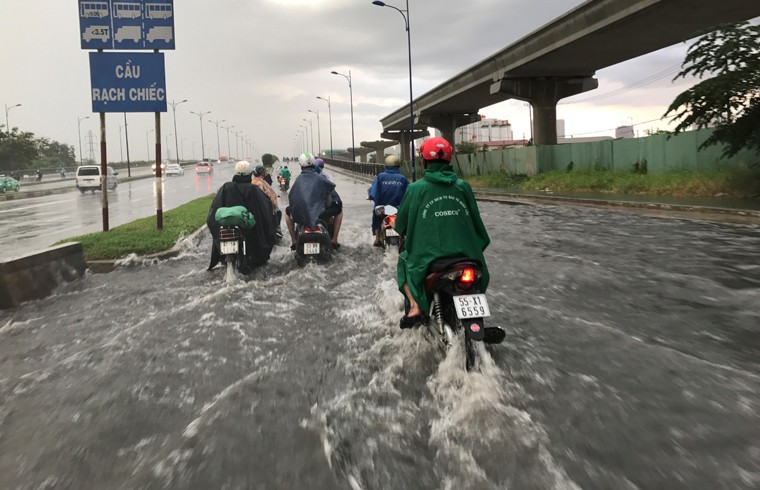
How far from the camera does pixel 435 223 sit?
4.51m

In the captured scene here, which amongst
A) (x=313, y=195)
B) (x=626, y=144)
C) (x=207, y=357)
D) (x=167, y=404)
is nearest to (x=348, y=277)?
(x=313, y=195)

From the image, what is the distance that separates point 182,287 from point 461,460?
19.8 feet

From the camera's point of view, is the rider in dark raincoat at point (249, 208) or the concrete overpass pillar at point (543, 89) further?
the concrete overpass pillar at point (543, 89)

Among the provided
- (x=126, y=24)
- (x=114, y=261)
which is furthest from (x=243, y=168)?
(x=126, y=24)

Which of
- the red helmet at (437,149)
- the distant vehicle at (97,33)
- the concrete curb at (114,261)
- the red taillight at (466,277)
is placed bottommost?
the concrete curb at (114,261)

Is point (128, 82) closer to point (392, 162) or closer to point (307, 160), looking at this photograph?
point (307, 160)

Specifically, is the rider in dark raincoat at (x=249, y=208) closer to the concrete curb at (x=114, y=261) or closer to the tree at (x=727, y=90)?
the concrete curb at (x=114, y=261)

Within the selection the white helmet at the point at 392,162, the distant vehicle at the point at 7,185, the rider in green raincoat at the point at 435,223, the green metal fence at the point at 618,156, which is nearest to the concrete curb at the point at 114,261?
the white helmet at the point at 392,162

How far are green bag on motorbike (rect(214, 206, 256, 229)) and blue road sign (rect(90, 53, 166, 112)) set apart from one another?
17.4 feet

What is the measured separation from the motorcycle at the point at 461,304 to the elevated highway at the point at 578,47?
16.8m

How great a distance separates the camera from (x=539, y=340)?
18.2ft

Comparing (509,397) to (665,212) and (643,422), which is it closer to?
(643,422)

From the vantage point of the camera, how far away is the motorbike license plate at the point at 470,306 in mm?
4125

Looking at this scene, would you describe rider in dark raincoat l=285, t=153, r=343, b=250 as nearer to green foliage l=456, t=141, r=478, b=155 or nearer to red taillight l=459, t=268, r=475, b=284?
red taillight l=459, t=268, r=475, b=284
